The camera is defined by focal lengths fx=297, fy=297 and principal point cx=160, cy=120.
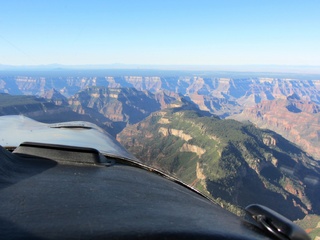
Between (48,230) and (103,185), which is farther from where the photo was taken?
(103,185)

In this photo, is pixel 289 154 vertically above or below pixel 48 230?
below

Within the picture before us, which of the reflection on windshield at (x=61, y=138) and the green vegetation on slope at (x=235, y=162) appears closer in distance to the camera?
the reflection on windshield at (x=61, y=138)

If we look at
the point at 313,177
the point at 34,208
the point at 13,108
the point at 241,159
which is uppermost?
the point at 34,208

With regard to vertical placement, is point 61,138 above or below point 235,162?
above

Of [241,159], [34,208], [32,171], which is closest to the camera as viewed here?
[34,208]

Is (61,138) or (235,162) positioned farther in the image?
(235,162)

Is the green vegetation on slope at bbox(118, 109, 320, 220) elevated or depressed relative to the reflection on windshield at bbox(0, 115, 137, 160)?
depressed

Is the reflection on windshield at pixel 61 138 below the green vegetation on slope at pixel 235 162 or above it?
above

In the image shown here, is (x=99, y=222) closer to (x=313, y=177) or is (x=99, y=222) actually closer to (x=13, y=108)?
(x=313, y=177)

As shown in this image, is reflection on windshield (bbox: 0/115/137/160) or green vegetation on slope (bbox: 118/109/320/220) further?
green vegetation on slope (bbox: 118/109/320/220)

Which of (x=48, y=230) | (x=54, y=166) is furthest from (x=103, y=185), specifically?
(x=48, y=230)

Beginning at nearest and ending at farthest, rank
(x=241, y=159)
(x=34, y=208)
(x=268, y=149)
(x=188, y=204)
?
(x=34, y=208) < (x=188, y=204) < (x=241, y=159) < (x=268, y=149)
